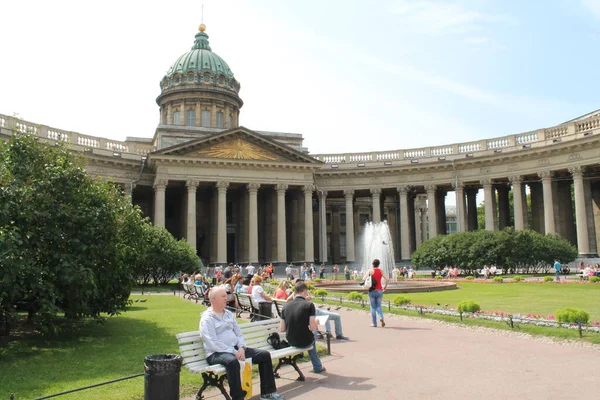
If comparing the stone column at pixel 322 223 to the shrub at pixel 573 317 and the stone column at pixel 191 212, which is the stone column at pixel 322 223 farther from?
the shrub at pixel 573 317

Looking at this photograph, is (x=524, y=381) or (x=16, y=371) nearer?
(x=524, y=381)

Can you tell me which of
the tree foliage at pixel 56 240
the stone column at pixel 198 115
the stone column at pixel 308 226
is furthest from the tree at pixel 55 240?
the stone column at pixel 198 115

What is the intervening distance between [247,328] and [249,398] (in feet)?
5.03

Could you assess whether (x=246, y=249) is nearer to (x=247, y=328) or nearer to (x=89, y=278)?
(x=89, y=278)

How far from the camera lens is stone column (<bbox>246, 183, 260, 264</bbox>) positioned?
168 ft

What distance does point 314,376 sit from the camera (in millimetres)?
9711

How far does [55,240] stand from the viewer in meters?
13.1

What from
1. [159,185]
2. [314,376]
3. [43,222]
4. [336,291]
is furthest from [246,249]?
[314,376]

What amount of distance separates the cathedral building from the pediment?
97 millimetres

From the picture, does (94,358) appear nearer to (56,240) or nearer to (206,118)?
(56,240)

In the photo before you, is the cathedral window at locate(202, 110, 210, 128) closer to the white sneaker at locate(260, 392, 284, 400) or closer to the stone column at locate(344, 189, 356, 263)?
the stone column at locate(344, 189, 356, 263)

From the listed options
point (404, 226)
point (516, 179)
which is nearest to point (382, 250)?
point (404, 226)

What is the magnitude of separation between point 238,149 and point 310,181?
308 inches

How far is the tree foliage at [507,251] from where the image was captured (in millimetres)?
38750
